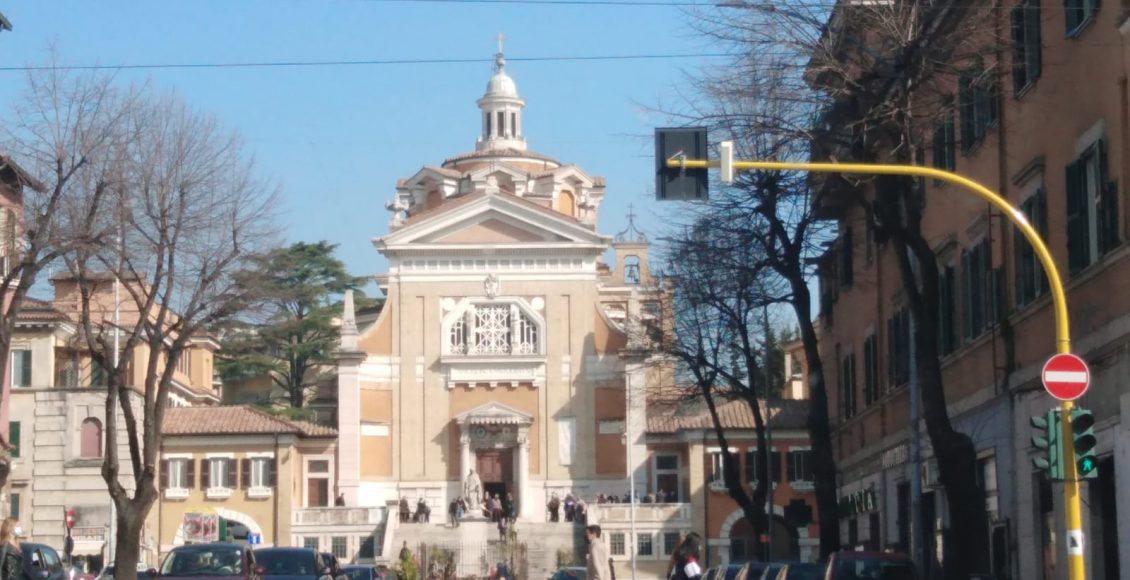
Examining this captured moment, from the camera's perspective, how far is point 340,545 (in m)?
77.1

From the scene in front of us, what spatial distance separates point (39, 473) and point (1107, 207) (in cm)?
5470

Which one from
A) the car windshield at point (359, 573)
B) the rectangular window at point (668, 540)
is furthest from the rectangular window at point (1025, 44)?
the rectangular window at point (668, 540)

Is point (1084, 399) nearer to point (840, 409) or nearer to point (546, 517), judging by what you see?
point (840, 409)

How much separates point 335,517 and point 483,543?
20.4ft

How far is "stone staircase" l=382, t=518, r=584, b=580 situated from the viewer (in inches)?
2928

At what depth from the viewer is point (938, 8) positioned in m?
25.9

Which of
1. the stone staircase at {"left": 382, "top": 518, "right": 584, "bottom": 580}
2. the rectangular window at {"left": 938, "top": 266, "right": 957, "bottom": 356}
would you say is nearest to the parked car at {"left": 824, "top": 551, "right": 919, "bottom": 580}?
the rectangular window at {"left": 938, "top": 266, "right": 957, "bottom": 356}

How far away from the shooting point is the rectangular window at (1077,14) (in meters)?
24.7

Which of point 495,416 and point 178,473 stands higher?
point 495,416

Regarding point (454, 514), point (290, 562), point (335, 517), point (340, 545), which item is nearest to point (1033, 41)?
point (290, 562)

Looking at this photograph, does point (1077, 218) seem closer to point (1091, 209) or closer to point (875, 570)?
point (1091, 209)

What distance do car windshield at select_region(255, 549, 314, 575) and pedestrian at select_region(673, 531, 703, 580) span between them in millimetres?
5528

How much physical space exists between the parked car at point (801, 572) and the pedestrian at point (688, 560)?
2046mm

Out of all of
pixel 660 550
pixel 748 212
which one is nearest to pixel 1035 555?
pixel 748 212
